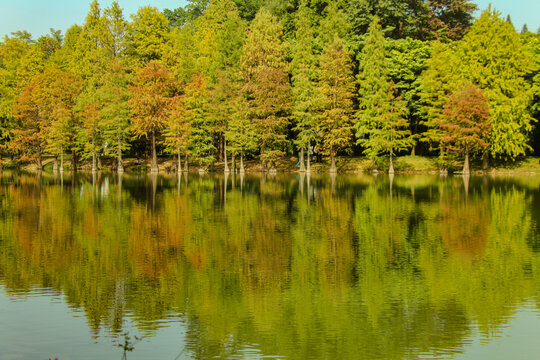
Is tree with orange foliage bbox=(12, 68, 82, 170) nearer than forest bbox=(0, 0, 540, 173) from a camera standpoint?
No

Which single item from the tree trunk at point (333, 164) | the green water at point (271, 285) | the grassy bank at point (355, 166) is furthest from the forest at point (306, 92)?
the green water at point (271, 285)

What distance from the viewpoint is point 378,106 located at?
66.0 meters

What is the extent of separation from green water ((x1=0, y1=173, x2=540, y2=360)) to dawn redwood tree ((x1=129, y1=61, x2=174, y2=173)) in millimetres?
43064

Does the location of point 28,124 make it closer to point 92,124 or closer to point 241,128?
point 92,124

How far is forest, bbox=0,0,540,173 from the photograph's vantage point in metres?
62.1

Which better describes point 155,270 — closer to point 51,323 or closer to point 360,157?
point 51,323

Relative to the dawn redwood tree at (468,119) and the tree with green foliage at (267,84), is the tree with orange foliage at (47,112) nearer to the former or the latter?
the tree with green foliage at (267,84)

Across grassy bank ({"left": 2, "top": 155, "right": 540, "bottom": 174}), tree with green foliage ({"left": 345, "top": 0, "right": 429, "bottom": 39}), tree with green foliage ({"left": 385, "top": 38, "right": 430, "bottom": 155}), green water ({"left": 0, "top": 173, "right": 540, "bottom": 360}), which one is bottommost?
green water ({"left": 0, "top": 173, "right": 540, "bottom": 360})

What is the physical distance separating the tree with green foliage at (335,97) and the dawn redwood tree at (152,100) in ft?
62.6

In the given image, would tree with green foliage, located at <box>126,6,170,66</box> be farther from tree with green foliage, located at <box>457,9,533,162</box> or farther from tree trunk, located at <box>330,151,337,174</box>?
tree with green foliage, located at <box>457,9,533,162</box>

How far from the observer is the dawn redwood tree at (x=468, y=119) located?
191ft

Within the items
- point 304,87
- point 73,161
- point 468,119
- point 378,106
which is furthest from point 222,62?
point 468,119

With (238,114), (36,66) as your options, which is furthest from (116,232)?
(36,66)

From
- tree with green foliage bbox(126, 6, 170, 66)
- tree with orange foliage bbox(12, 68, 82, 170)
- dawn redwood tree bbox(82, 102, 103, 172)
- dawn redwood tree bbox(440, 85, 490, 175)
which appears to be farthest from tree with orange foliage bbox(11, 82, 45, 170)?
dawn redwood tree bbox(440, 85, 490, 175)
